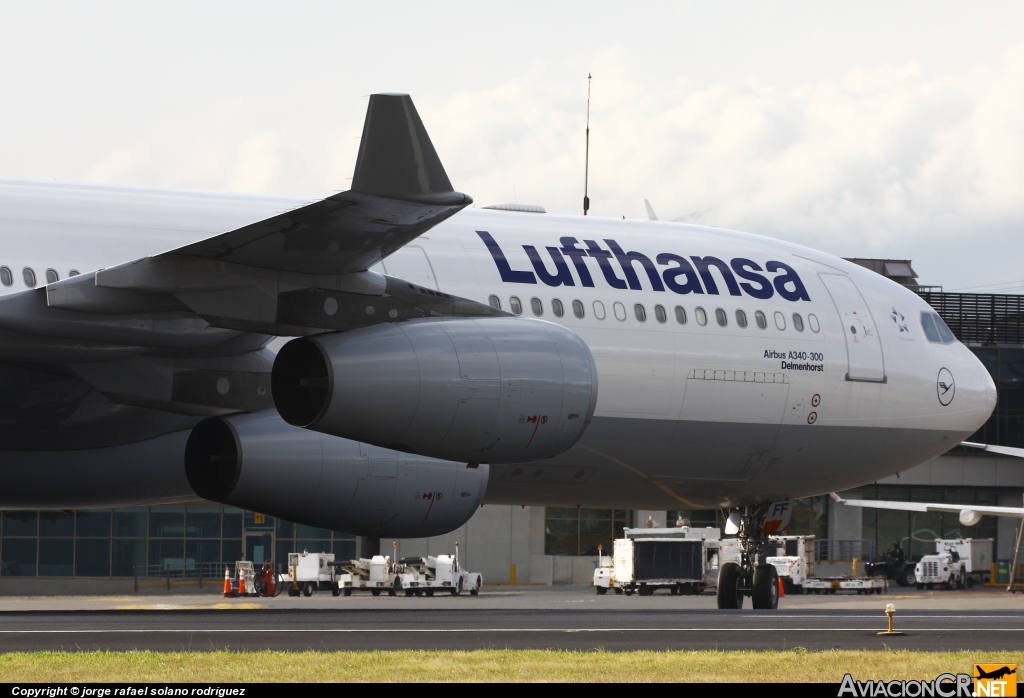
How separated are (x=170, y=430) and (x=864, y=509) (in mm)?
49416

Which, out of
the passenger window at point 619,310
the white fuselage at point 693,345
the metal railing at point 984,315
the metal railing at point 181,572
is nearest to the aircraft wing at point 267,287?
the white fuselage at point 693,345

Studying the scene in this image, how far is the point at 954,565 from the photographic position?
51031mm

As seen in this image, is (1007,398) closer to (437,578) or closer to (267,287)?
(437,578)

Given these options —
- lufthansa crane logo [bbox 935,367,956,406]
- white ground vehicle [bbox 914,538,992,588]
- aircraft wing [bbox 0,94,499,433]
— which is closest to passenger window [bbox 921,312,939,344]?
lufthansa crane logo [bbox 935,367,956,406]

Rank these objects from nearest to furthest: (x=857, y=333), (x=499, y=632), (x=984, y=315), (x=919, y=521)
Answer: (x=499, y=632) → (x=857, y=333) → (x=919, y=521) → (x=984, y=315)

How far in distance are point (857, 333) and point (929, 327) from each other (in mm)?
1637

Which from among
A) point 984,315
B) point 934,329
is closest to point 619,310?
point 934,329

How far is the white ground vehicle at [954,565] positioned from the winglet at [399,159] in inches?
1739

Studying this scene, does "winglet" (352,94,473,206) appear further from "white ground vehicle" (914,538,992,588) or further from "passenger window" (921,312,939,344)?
"white ground vehicle" (914,538,992,588)

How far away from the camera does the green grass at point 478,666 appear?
839cm

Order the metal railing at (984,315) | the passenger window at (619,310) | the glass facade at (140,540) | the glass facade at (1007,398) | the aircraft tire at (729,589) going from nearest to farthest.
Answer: the passenger window at (619,310)
the aircraft tire at (729,589)
the glass facade at (140,540)
the glass facade at (1007,398)
the metal railing at (984,315)

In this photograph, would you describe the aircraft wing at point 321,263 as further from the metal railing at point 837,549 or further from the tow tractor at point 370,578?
the metal railing at point 837,549

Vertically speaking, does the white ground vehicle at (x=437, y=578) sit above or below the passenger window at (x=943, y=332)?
below

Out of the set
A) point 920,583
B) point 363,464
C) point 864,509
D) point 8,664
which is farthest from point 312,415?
point 864,509
